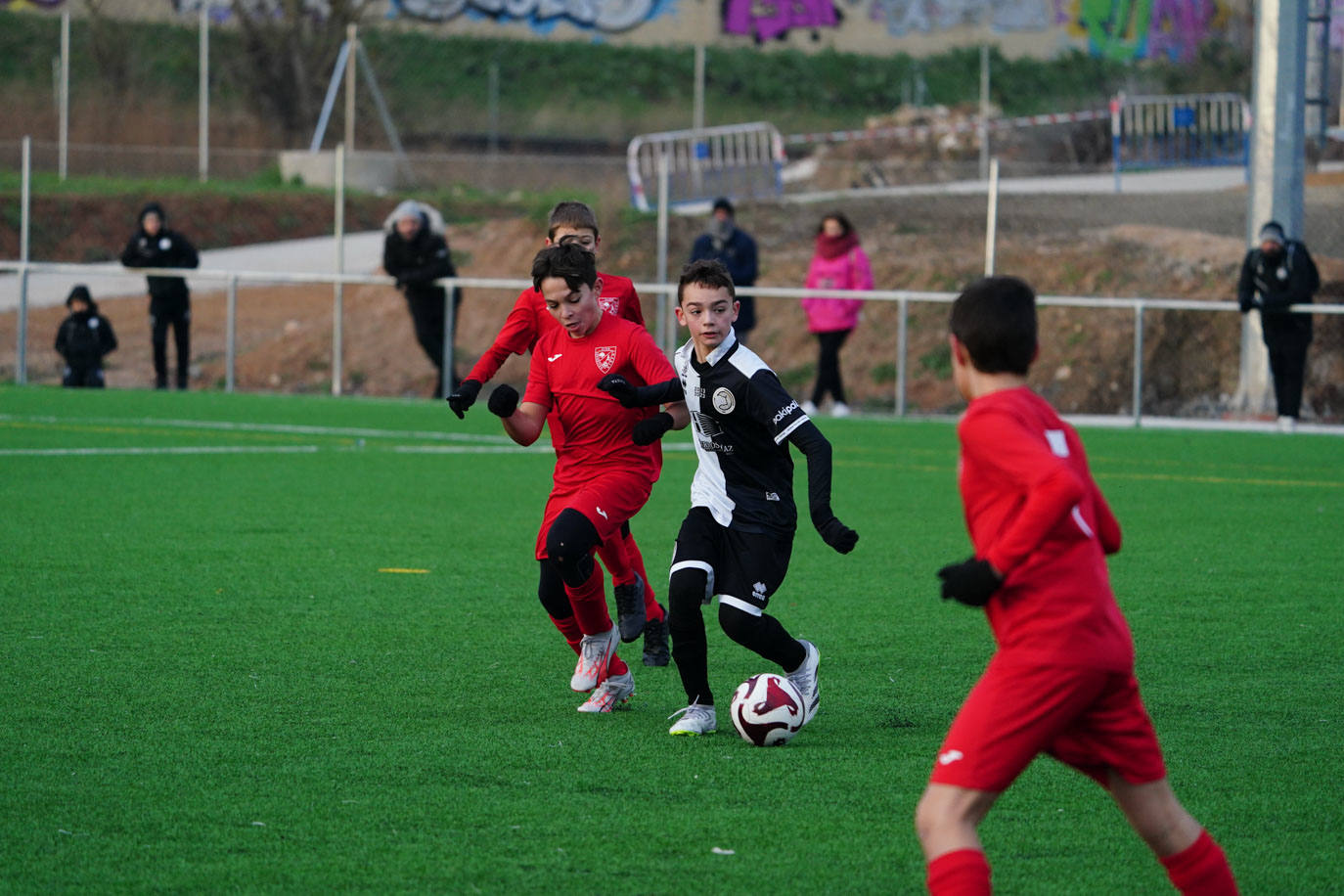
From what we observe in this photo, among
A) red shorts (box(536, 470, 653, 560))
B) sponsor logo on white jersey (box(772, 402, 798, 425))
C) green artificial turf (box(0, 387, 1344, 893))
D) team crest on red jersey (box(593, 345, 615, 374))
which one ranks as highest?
team crest on red jersey (box(593, 345, 615, 374))

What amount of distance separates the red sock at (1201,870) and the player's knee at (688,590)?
222 centimetres

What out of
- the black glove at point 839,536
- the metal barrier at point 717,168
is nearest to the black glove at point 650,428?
the black glove at point 839,536

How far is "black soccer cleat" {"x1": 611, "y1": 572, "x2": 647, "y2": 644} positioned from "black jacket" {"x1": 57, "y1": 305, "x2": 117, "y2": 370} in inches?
591

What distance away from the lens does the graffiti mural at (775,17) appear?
41.1 m

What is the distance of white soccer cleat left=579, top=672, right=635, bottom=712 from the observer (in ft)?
19.3

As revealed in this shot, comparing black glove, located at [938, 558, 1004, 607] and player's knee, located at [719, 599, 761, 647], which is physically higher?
black glove, located at [938, 558, 1004, 607]

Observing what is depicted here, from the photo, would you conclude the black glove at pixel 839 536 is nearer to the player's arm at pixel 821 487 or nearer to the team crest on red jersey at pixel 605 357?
the player's arm at pixel 821 487

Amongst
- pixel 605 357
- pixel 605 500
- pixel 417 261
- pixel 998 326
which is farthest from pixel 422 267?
pixel 998 326

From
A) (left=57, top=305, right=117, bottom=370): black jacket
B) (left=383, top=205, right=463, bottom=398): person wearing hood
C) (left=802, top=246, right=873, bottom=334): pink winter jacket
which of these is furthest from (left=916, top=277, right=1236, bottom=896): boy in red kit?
(left=57, top=305, right=117, bottom=370): black jacket

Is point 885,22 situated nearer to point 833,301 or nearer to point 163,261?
point 833,301

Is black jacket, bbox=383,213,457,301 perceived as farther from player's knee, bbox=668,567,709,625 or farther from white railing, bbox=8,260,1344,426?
player's knee, bbox=668,567,709,625

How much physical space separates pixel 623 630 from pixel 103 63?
97.8ft

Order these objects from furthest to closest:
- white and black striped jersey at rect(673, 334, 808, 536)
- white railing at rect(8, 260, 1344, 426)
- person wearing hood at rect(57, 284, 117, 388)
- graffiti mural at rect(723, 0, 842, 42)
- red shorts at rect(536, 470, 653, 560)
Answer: graffiti mural at rect(723, 0, 842, 42), person wearing hood at rect(57, 284, 117, 388), white railing at rect(8, 260, 1344, 426), red shorts at rect(536, 470, 653, 560), white and black striped jersey at rect(673, 334, 808, 536)

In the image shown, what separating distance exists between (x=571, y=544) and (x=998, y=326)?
2.52 meters
